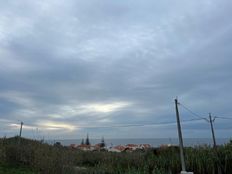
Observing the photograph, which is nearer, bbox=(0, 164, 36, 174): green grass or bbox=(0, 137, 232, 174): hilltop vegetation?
bbox=(0, 137, 232, 174): hilltop vegetation

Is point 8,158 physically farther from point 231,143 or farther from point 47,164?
point 231,143

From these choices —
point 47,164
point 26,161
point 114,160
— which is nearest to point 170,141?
point 114,160

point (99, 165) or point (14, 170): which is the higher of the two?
point (99, 165)

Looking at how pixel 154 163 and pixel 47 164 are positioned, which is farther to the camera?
pixel 154 163

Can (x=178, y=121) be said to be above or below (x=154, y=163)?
above

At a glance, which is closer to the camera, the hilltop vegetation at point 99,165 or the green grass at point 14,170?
the hilltop vegetation at point 99,165

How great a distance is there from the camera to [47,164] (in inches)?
412

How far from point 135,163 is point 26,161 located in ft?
17.8

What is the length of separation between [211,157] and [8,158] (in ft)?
31.1

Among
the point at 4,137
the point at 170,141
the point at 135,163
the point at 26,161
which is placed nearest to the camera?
the point at 26,161

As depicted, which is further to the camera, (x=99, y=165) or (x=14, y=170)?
(x=99, y=165)

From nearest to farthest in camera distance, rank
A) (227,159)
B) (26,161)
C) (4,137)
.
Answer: (227,159), (26,161), (4,137)

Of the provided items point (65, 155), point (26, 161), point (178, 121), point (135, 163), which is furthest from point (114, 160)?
point (178, 121)

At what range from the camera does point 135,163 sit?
611 inches
